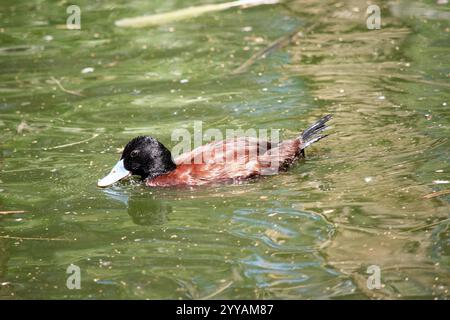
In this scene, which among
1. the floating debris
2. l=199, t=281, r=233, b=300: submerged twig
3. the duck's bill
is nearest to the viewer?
l=199, t=281, r=233, b=300: submerged twig

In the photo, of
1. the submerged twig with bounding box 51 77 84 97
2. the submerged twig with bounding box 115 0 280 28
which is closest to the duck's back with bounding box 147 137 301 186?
the submerged twig with bounding box 51 77 84 97

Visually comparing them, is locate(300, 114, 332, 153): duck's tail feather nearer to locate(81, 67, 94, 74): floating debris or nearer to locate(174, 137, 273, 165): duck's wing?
locate(174, 137, 273, 165): duck's wing

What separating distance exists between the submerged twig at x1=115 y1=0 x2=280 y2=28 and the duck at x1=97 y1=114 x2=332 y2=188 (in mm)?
5009

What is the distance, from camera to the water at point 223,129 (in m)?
6.40

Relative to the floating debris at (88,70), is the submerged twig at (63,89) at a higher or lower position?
lower

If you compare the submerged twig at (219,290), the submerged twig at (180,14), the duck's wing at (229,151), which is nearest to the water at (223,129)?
the submerged twig at (219,290)

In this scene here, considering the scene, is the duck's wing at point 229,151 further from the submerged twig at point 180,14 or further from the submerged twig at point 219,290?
the submerged twig at point 180,14

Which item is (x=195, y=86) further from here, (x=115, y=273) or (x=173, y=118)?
(x=115, y=273)

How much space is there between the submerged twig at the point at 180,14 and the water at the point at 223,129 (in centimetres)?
12

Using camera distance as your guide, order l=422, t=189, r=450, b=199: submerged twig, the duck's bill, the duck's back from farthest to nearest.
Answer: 1. the duck's bill
2. the duck's back
3. l=422, t=189, r=450, b=199: submerged twig

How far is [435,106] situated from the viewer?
9.38 m

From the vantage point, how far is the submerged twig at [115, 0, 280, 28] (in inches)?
517

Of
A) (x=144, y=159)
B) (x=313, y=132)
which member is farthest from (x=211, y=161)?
(x=313, y=132)
